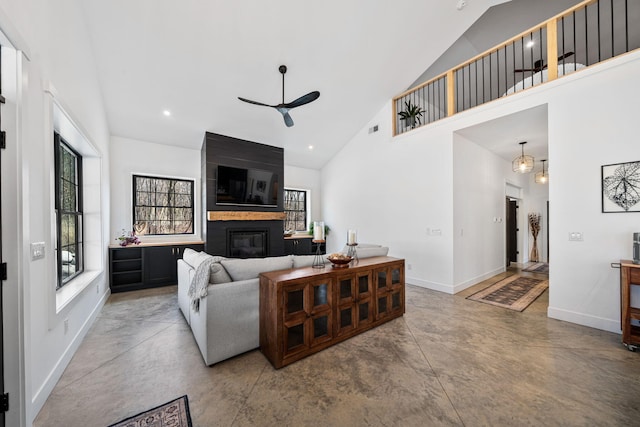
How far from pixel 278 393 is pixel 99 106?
14.9 feet

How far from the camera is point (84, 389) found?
1.89 m

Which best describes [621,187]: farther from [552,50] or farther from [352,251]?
[352,251]

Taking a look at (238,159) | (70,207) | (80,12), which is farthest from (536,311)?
(80,12)

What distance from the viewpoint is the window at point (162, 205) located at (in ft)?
16.6

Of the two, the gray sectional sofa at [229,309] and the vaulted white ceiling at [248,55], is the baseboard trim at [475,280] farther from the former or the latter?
the vaulted white ceiling at [248,55]

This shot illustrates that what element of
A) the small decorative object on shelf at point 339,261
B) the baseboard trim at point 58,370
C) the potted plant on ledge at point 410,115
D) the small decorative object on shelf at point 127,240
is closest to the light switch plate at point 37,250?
the baseboard trim at point 58,370

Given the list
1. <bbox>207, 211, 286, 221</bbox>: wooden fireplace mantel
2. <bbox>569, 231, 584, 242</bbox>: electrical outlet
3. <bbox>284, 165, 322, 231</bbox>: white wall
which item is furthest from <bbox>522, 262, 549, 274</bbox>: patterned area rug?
<bbox>207, 211, 286, 221</bbox>: wooden fireplace mantel

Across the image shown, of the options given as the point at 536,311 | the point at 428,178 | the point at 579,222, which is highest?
the point at 428,178

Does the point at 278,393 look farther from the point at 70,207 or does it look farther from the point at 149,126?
the point at 149,126

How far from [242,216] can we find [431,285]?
4.02 m

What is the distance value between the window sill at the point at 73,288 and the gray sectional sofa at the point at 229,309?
1.05m

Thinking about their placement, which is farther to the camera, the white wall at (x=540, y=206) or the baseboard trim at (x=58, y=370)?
the white wall at (x=540, y=206)

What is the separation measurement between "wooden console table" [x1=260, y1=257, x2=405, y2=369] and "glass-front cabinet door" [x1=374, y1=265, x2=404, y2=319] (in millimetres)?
12

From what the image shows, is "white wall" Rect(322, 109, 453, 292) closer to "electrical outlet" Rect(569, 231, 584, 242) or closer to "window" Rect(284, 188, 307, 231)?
"window" Rect(284, 188, 307, 231)
